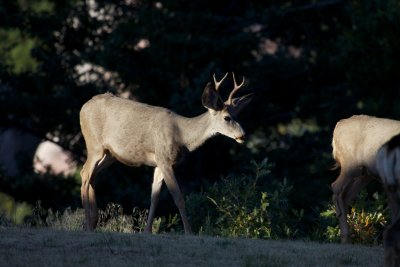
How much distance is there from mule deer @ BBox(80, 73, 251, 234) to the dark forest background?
8528 mm

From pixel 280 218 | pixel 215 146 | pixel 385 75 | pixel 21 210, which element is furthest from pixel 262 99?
pixel 280 218

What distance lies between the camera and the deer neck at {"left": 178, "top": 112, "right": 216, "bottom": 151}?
1529cm

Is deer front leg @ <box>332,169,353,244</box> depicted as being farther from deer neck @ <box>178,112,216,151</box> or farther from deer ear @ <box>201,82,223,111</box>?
deer ear @ <box>201,82,223,111</box>

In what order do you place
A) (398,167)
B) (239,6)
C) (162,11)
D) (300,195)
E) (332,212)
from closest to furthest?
(398,167), (332,212), (300,195), (162,11), (239,6)

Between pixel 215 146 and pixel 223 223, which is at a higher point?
pixel 215 146

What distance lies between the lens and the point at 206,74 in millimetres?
24750

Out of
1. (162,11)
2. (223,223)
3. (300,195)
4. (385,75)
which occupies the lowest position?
(223,223)

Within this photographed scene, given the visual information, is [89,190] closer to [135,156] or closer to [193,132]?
[135,156]

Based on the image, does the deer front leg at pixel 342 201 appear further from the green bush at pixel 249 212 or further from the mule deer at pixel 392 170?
the mule deer at pixel 392 170

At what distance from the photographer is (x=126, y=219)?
15344 mm

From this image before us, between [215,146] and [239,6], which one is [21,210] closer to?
[215,146]

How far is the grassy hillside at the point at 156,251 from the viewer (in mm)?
11273

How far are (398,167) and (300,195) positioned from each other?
12.6 meters

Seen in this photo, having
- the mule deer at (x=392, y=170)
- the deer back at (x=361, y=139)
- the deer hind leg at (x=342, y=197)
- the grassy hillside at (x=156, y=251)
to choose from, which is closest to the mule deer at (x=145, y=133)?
the deer back at (x=361, y=139)
